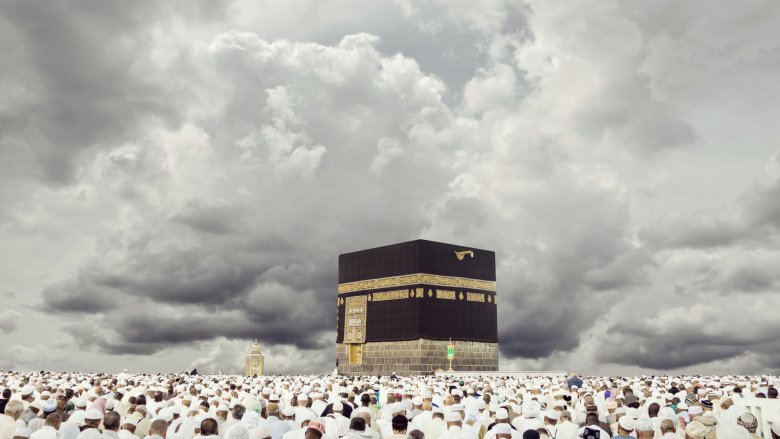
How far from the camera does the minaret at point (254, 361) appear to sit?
54625 millimetres

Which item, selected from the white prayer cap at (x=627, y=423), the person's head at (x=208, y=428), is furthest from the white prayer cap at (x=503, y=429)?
the person's head at (x=208, y=428)

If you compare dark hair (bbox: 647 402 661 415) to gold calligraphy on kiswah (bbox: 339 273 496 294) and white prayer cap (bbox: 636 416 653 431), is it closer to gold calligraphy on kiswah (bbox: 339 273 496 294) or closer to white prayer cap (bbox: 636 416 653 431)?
white prayer cap (bbox: 636 416 653 431)

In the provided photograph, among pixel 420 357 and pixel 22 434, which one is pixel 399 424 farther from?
pixel 420 357

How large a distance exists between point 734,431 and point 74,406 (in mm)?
11026

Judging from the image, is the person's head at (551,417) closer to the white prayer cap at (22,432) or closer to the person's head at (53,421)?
the person's head at (53,421)

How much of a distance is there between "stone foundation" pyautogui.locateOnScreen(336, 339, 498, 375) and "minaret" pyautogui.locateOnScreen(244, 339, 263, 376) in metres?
7.24

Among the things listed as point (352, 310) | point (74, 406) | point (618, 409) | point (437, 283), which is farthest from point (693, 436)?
point (352, 310)

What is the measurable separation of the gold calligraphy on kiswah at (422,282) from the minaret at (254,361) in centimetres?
940

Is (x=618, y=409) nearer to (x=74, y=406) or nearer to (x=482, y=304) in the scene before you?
(x=74, y=406)

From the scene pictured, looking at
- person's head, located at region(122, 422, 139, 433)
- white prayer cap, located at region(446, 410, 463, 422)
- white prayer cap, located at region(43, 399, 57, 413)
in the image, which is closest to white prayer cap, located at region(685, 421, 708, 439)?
white prayer cap, located at region(446, 410, 463, 422)

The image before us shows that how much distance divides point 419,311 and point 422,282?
7.29 ft

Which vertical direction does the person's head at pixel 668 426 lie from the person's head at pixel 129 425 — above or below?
above

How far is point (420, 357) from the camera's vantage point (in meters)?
48.4

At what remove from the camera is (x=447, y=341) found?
49.8 m
